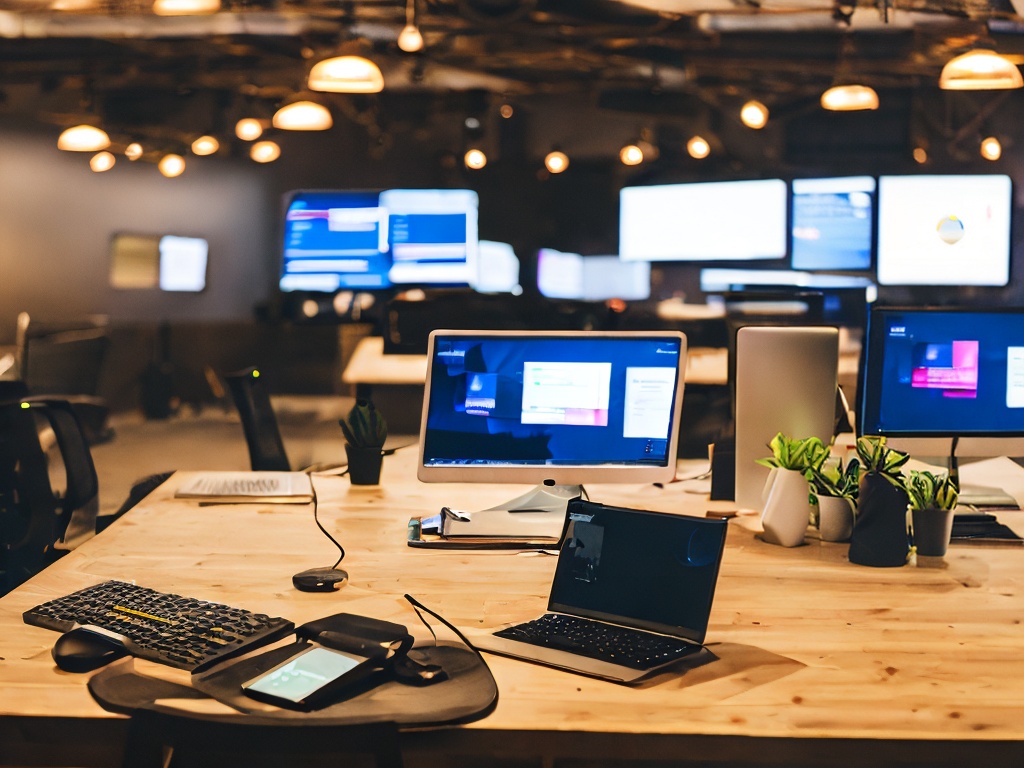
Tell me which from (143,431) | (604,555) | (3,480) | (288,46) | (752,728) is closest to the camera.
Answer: (752,728)

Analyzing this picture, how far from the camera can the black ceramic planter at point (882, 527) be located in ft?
6.46

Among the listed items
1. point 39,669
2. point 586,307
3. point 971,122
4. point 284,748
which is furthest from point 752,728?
point 971,122

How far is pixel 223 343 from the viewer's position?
691 cm

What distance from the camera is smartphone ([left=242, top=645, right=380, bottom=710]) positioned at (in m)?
1.29

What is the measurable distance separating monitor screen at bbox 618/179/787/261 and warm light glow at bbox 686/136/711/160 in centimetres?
22

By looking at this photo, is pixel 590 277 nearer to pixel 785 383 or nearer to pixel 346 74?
pixel 346 74

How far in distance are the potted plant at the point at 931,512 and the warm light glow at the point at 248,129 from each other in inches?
231

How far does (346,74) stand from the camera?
4.72 m

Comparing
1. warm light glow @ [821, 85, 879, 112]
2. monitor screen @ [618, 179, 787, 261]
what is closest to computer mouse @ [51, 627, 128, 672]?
warm light glow @ [821, 85, 879, 112]

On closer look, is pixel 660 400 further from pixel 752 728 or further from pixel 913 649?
pixel 752 728

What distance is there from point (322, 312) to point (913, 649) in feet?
18.9

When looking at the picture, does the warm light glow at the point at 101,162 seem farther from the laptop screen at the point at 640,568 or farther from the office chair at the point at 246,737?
the office chair at the point at 246,737

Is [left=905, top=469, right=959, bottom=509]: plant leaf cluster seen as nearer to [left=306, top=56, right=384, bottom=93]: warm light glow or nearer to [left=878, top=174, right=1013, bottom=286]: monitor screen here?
[left=306, top=56, right=384, bottom=93]: warm light glow

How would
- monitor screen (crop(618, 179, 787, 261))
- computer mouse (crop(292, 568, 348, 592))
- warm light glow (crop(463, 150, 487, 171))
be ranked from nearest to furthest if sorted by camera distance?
computer mouse (crop(292, 568, 348, 592)) < monitor screen (crop(618, 179, 787, 261)) < warm light glow (crop(463, 150, 487, 171))
